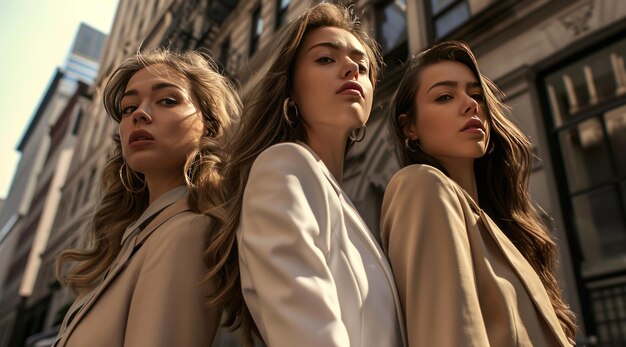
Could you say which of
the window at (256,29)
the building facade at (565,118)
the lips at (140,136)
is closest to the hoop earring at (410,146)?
the lips at (140,136)

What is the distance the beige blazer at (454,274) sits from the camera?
1.43 m

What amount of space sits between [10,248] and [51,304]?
47157 mm

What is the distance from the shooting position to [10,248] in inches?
2383

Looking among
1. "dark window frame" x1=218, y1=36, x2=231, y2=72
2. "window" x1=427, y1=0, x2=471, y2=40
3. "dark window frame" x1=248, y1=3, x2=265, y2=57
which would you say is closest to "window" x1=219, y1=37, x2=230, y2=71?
"dark window frame" x1=218, y1=36, x2=231, y2=72

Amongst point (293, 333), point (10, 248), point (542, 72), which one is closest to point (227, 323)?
point (293, 333)

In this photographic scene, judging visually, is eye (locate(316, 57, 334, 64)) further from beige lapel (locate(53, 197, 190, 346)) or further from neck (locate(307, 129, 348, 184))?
beige lapel (locate(53, 197, 190, 346))

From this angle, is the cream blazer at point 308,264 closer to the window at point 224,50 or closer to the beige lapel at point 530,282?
the beige lapel at point 530,282

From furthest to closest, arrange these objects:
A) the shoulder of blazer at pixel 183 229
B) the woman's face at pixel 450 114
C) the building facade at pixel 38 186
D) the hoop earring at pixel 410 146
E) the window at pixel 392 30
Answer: the building facade at pixel 38 186
the window at pixel 392 30
the hoop earring at pixel 410 146
the woman's face at pixel 450 114
the shoulder of blazer at pixel 183 229

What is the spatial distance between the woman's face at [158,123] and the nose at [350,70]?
0.91 m

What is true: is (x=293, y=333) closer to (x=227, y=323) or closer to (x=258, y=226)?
(x=258, y=226)

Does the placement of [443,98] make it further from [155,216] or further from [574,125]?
[574,125]

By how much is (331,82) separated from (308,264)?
0.97 metres

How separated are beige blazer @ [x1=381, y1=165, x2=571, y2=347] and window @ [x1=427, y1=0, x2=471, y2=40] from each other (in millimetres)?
6557

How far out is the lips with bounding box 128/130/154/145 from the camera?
222cm
